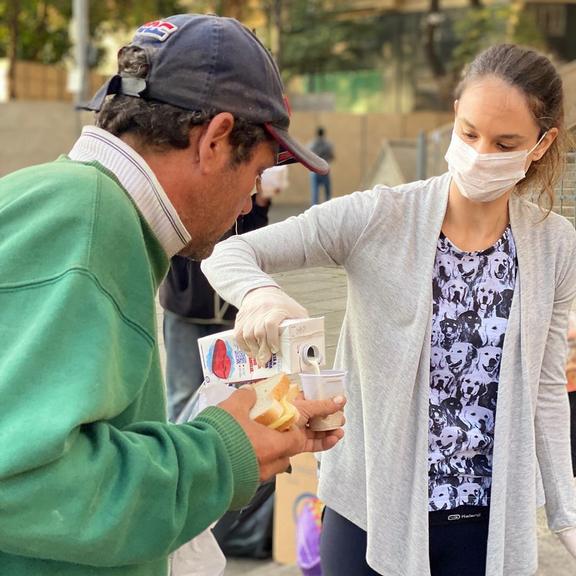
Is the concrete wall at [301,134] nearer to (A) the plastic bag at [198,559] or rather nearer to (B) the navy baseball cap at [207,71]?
(A) the plastic bag at [198,559]

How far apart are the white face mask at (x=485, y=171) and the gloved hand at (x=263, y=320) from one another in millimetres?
570

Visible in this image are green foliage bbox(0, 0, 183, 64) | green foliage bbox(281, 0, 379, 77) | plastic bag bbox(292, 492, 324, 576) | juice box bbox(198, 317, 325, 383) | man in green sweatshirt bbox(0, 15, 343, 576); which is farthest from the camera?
green foliage bbox(281, 0, 379, 77)

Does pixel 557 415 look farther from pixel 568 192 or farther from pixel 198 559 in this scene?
pixel 198 559

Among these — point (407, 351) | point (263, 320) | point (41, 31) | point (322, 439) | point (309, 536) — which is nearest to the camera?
point (322, 439)

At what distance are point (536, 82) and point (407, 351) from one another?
692mm

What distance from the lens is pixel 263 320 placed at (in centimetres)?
180

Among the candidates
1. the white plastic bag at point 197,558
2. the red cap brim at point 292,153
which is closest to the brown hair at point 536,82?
the red cap brim at point 292,153

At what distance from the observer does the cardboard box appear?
3.80m

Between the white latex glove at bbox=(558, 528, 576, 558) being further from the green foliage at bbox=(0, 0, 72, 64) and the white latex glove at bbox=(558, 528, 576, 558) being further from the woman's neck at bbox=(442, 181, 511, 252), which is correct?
the green foliage at bbox=(0, 0, 72, 64)

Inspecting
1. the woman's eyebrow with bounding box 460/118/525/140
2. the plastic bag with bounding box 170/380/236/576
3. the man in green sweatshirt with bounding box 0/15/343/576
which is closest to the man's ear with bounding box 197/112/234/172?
→ the man in green sweatshirt with bounding box 0/15/343/576

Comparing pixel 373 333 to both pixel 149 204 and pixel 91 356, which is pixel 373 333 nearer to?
pixel 149 204

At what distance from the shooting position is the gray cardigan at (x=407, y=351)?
2.08m

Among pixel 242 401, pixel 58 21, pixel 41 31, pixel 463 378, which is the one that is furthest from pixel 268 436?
Answer: pixel 58 21

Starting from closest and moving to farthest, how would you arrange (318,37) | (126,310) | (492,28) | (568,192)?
(126,310)
(568,192)
(492,28)
(318,37)
